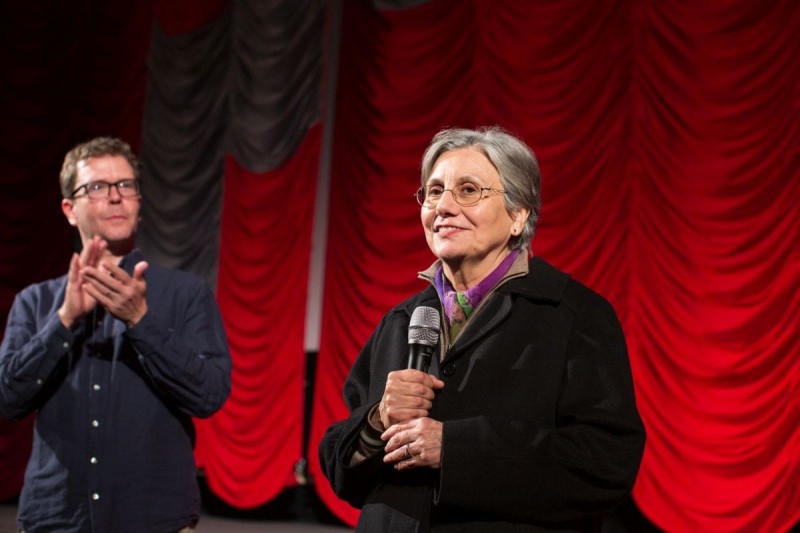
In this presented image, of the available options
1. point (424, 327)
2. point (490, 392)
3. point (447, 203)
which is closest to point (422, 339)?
point (424, 327)

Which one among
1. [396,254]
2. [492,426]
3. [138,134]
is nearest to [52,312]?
[492,426]

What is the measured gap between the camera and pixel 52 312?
221 centimetres

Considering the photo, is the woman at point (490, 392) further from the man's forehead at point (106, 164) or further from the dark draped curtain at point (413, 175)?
the dark draped curtain at point (413, 175)

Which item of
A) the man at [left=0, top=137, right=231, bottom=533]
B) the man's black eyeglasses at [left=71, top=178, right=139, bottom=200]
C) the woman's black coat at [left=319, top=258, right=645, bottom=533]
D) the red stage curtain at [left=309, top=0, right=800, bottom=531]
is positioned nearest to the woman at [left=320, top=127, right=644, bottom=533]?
the woman's black coat at [left=319, top=258, right=645, bottom=533]

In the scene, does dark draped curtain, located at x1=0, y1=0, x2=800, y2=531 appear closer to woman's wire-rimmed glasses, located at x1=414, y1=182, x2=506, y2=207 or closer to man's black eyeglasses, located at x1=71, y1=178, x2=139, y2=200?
man's black eyeglasses, located at x1=71, y1=178, x2=139, y2=200

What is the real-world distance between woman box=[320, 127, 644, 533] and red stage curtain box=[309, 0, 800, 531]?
278cm

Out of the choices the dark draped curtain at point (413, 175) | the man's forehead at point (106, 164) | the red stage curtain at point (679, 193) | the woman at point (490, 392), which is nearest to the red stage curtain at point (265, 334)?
the dark draped curtain at point (413, 175)

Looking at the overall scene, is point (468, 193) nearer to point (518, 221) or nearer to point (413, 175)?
point (518, 221)

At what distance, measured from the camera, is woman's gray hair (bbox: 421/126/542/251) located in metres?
1.73

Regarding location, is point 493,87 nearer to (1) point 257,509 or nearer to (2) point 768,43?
(2) point 768,43

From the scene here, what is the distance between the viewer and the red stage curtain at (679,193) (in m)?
4.12

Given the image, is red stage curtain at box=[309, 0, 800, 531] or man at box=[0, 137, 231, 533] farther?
red stage curtain at box=[309, 0, 800, 531]

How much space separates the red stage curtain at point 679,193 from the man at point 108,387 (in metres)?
2.74

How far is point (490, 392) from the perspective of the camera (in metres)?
1.58
